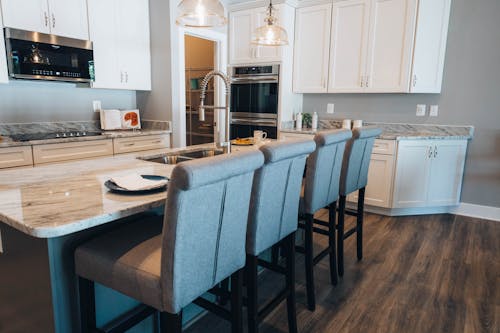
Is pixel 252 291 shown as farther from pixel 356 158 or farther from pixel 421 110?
pixel 421 110

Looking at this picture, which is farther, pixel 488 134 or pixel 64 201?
pixel 488 134

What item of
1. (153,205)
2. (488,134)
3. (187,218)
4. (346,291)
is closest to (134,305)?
(153,205)

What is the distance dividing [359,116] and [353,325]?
9.70ft

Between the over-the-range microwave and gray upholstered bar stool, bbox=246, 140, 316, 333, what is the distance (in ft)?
9.02

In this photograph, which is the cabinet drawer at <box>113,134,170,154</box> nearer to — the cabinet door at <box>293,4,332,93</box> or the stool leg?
the cabinet door at <box>293,4,332,93</box>

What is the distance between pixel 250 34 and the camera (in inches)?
173

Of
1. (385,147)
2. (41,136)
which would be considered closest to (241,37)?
(385,147)

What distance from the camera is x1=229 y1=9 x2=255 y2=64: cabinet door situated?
4398mm

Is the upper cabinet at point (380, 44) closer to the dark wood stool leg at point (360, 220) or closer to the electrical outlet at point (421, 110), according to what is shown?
the electrical outlet at point (421, 110)

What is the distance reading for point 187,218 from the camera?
1021 millimetres

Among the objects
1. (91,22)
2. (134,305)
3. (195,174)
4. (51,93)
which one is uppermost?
(91,22)

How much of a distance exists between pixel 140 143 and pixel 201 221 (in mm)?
2967

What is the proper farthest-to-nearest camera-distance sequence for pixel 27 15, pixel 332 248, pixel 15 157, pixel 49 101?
pixel 49 101
pixel 27 15
pixel 15 157
pixel 332 248

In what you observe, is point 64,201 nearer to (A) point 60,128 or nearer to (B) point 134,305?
(B) point 134,305
